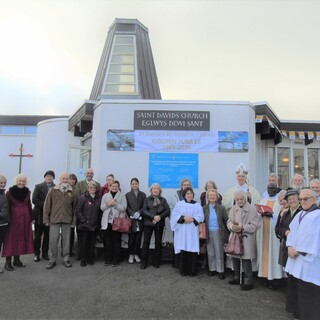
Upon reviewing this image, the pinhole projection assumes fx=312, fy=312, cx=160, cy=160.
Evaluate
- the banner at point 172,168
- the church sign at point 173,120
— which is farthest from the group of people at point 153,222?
the church sign at point 173,120

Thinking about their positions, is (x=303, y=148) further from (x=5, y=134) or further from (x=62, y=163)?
(x=5, y=134)

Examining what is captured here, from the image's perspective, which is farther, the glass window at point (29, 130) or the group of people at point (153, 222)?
the glass window at point (29, 130)

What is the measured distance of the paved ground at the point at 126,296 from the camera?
4164mm

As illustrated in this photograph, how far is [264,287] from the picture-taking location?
5387mm

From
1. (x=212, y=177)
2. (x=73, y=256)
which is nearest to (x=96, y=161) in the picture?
(x=73, y=256)

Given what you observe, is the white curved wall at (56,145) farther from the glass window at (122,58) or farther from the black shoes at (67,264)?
the black shoes at (67,264)

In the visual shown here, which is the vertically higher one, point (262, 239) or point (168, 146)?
point (168, 146)

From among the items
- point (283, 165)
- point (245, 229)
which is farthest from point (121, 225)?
point (283, 165)

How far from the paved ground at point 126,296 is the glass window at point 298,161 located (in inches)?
261

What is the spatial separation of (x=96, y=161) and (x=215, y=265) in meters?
3.63

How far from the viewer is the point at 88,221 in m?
6.36

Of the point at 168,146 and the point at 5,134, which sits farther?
the point at 5,134

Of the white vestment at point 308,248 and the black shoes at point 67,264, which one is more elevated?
the white vestment at point 308,248

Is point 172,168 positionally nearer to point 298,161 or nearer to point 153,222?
point 153,222
